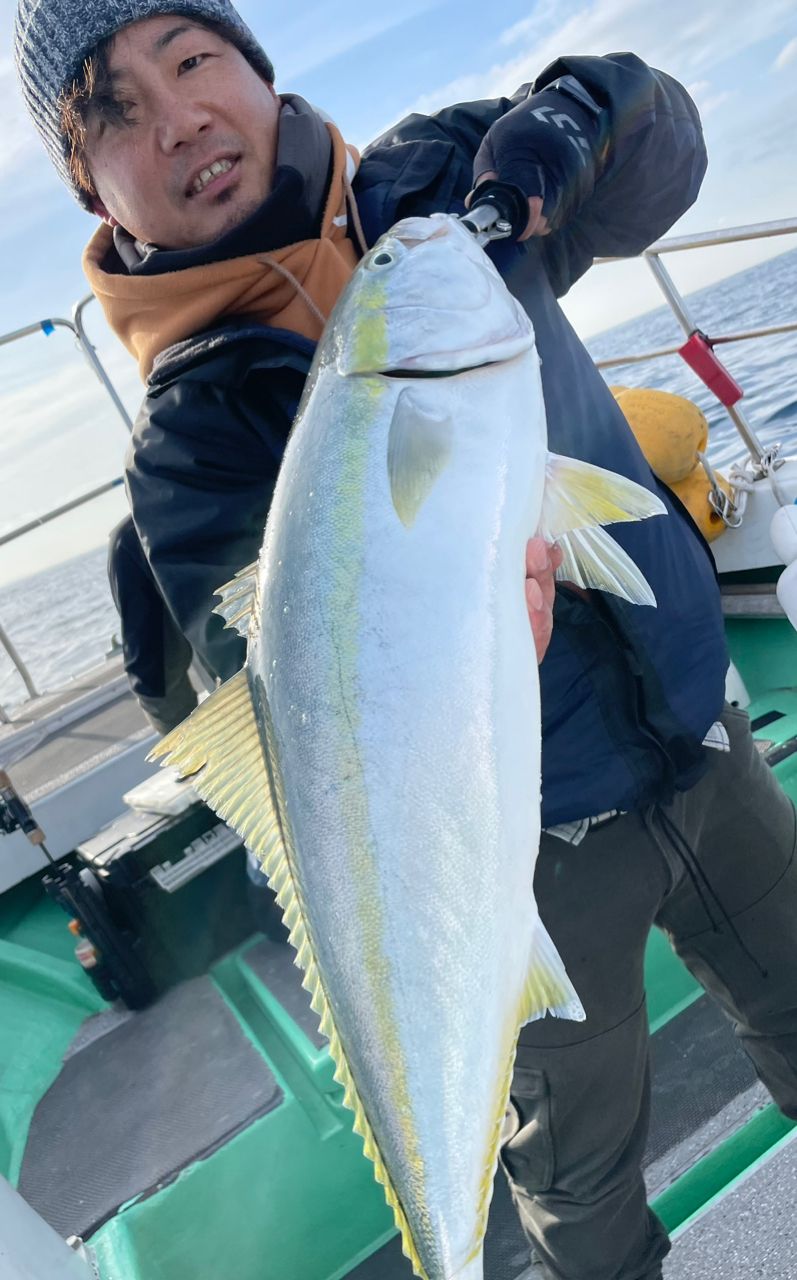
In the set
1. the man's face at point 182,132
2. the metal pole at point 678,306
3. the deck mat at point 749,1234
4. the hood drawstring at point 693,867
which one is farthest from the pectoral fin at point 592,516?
the metal pole at point 678,306

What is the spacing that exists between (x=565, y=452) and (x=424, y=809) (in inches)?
35.2

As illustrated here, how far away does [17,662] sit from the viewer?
18.1 ft

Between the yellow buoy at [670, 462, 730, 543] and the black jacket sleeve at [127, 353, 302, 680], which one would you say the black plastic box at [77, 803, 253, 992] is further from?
the yellow buoy at [670, 462, 730, 543]

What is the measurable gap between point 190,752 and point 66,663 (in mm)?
10048

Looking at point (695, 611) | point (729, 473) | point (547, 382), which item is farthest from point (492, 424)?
point (729, 473)

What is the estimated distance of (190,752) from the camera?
134 cm

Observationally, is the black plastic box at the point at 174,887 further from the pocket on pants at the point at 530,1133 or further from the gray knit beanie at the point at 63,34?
the gray knit beanie at the point at 63,34

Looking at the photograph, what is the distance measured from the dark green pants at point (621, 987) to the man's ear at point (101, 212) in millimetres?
1597

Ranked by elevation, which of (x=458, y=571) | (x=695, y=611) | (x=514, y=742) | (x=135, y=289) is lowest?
(x=695, y=611)

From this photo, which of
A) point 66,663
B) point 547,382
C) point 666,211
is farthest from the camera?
point 66,663

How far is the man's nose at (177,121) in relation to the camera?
1.66 meters

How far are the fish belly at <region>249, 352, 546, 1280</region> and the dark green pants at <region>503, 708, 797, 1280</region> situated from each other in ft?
1.48

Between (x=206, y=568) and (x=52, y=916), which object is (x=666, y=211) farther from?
(x=52, y=916)

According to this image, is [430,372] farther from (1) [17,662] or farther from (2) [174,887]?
(1) [17,662]
